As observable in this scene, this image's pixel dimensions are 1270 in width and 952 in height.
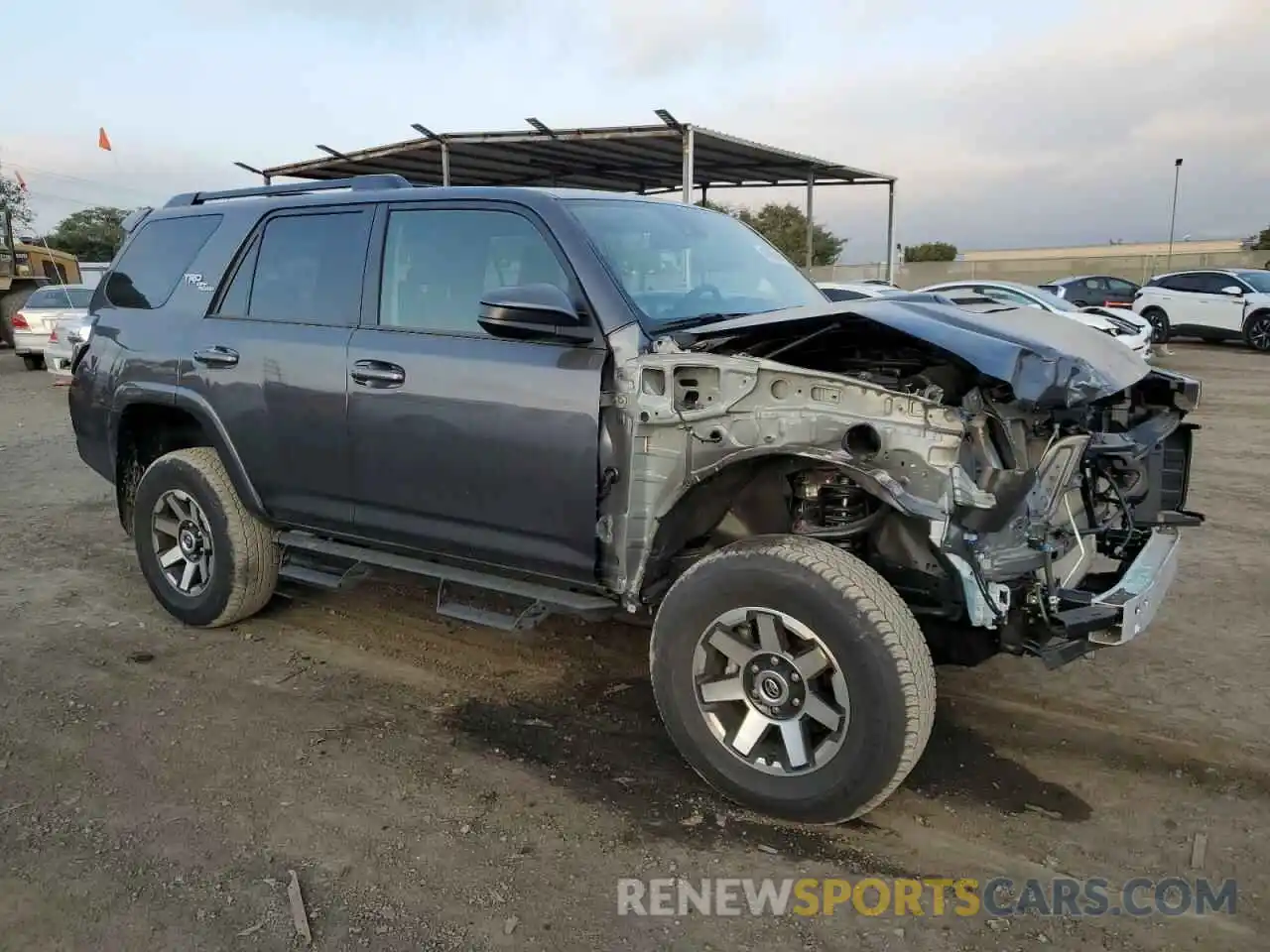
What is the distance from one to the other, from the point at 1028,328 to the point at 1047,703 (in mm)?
1580

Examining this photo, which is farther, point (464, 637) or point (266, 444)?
point (464, 637)

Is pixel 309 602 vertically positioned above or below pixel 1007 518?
below

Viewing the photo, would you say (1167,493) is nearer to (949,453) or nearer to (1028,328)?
(1028,328)

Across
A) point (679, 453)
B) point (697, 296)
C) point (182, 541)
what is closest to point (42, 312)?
point (182, 541)

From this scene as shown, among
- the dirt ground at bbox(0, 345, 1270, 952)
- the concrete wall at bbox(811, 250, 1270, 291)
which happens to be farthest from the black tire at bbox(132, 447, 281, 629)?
the concrete wall at bbox(811, 250, 1270, 291)

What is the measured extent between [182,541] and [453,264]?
2.17 m

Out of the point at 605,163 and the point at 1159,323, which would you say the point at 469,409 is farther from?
the point at 1159,323

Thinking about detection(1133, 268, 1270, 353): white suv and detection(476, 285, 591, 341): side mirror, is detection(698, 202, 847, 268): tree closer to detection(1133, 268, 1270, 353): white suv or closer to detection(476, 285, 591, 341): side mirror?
detection(1133, 268, 1270, 353): white suv

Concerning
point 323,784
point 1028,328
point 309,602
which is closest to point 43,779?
point 323,784

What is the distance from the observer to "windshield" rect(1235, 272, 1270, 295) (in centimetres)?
1989

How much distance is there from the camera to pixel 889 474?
2938 millimetres

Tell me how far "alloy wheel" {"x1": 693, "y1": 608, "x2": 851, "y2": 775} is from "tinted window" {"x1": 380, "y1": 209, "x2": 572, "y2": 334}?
1.41 metres

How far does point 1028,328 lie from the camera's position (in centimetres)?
338

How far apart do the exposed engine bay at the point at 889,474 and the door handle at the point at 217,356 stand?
213 cm
